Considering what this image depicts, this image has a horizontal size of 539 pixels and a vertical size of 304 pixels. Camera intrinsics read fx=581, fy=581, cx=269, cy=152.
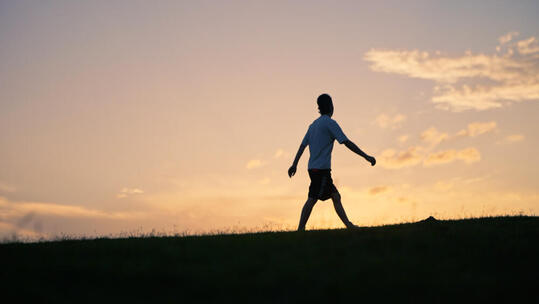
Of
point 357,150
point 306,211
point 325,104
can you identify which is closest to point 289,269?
point 306,211

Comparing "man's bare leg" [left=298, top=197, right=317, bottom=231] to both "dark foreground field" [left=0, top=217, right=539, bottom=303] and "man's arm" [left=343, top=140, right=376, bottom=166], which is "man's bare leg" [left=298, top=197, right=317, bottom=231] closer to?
"dark foreground field" [left=0, top=217, right=539, bottom=303]

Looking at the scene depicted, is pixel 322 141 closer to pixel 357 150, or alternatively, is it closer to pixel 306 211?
pixel 357 150

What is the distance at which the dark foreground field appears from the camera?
847 centimetres

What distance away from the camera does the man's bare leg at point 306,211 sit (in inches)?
507

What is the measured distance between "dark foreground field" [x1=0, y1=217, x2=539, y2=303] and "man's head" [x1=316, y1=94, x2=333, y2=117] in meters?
2.66

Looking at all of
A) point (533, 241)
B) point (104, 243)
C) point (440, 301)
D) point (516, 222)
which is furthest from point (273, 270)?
point (516, 222)

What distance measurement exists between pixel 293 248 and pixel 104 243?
4278 millimetres

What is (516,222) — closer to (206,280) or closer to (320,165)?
(320,165)

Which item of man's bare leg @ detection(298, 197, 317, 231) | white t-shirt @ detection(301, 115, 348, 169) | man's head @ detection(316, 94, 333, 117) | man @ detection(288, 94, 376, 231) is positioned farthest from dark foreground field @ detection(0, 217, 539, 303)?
man's head @ detection(316, 94, 333, 117)

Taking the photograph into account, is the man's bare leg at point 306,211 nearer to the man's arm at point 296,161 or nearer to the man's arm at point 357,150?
the man's arm at point 296,161

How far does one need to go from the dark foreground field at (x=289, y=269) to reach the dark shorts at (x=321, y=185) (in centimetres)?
88

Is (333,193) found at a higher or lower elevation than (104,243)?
higher

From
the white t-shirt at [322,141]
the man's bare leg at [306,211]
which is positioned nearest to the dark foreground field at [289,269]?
the man's bare leg at [306,211]

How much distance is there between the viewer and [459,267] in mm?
9594
